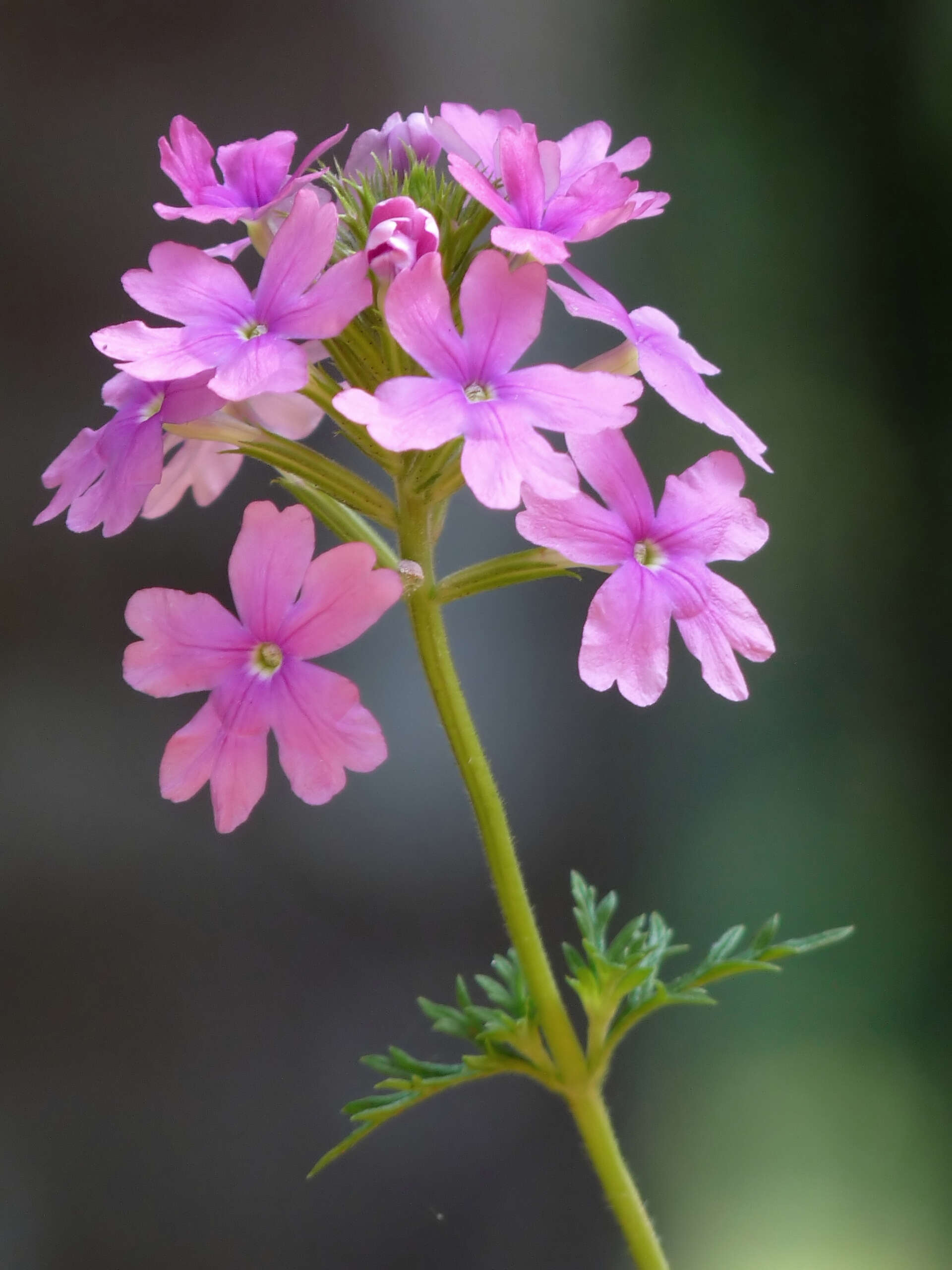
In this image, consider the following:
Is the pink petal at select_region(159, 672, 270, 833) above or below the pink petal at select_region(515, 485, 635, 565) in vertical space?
below

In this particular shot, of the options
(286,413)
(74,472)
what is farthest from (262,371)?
(286,413)

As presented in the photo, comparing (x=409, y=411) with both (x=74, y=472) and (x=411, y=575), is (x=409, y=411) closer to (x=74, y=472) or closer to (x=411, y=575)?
(x=411, y=575)

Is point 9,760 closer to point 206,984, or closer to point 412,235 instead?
point 206,984

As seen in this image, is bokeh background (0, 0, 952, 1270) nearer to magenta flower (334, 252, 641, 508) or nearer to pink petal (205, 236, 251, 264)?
pink petal (205, 236, 251, 264)

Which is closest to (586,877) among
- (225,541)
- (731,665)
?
(225,541)

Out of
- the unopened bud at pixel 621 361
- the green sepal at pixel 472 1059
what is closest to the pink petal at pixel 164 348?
the unopened bud at pixel 621 361

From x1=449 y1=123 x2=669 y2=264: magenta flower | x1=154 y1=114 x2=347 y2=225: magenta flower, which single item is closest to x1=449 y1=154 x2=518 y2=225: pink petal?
x1=449 y1=123 x2=669 y2=264: magenta flower
